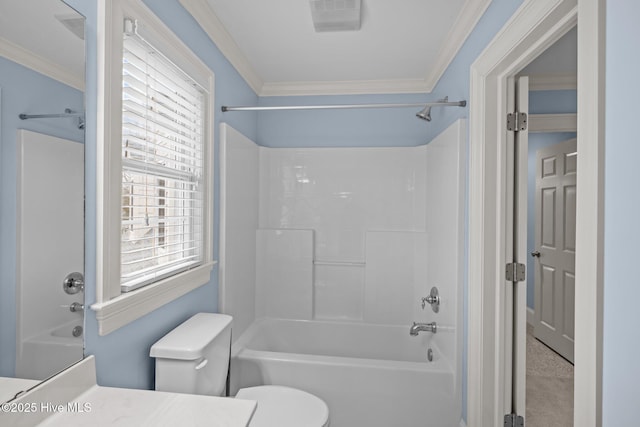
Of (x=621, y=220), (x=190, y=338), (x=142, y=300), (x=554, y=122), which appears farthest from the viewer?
(x=554, y=122)

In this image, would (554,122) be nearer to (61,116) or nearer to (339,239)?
(339,239)

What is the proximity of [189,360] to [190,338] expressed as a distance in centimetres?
10

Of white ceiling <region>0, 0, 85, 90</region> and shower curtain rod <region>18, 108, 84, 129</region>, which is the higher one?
white ceiling <region>0, 0, 85, 90</region>

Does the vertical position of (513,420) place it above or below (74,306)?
below

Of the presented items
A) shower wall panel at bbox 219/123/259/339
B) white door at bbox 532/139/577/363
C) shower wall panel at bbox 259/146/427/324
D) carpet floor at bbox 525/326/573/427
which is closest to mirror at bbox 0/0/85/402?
shower wall panel at bbox 219/123/259/339

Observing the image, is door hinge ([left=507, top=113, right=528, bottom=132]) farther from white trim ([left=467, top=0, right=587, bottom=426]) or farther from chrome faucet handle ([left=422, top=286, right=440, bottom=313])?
chrome faucet handle ([left=422, top=286, right=440, bottom=313])

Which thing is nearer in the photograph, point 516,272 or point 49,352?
point 49,352

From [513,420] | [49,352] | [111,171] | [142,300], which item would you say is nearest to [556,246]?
[513,420]

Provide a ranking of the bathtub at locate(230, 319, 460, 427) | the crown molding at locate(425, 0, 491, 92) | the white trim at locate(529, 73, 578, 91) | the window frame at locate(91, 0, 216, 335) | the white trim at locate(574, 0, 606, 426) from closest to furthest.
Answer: the white trim at locate(574, 0, 606, 426)
the window frame at locate(91, 0, 216, 335)
the crown molding at locate(425, 0, 491, 92)
the bathtub at locate(230, 319, 460, 427)
the white trim at locate(529, 73, 578, 91)

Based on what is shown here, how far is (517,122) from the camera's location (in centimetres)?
162

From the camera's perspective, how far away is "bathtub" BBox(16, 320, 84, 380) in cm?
85

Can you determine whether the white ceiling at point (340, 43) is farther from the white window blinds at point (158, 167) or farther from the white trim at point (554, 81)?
the white trim at point (554, 81)

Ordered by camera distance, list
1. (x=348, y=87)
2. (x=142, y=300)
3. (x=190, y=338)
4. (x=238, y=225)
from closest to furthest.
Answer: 1. (x=142, y=300)
2. (x=190, y=338)
3. (x=238, y=225)
4. (x=348, y=87)

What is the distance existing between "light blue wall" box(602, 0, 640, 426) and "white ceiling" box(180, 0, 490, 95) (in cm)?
107
